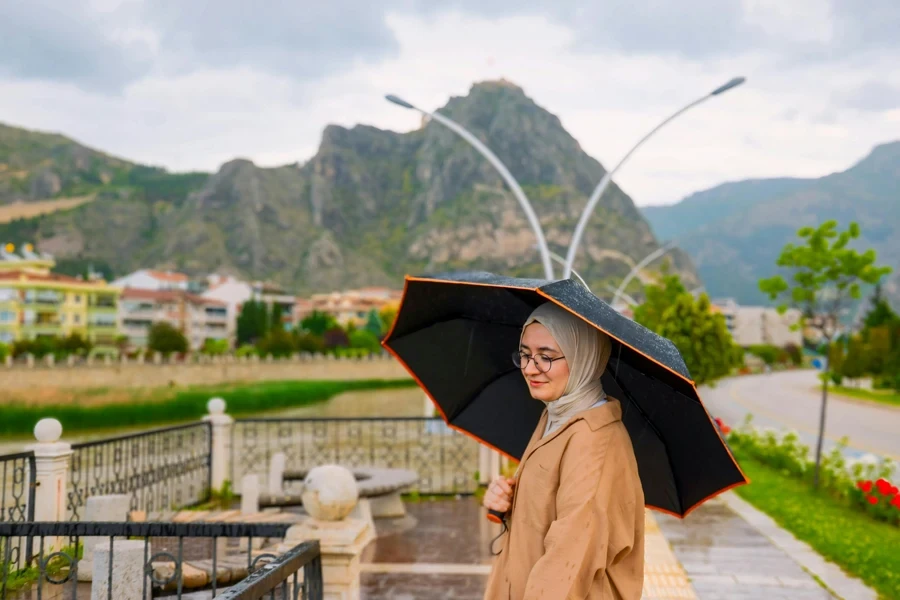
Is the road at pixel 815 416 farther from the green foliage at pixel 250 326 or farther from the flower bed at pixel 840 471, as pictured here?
the green foliage at pixel 250 326

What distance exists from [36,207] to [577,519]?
201646 mm

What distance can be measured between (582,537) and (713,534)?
7.56 metres

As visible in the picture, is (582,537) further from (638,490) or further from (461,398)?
(461,398)

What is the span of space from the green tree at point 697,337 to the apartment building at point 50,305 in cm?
6911

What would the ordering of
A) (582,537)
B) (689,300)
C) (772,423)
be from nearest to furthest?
(582,537)
(689,300)
(772,423)

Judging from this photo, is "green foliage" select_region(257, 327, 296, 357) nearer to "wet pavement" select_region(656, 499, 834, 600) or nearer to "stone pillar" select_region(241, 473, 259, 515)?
"stone pillar" select_region(241, 473, 259, 515)

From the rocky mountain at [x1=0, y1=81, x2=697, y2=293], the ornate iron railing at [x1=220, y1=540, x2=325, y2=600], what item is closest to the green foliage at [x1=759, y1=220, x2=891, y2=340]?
the ornate iron railing at [x1=220, y1=540, x2=325, y2=600]

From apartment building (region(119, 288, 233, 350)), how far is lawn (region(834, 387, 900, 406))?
6962 centimetres

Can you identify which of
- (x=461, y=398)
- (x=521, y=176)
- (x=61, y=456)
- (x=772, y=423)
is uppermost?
(x=521, y=176)

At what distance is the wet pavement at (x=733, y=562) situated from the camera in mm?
6465

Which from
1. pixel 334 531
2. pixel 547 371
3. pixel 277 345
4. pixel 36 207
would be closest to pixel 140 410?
pixel 334 531

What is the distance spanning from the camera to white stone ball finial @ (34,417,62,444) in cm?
643

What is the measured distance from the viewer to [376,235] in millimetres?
182625

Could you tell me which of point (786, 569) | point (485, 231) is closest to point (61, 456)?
point (786, 569)
